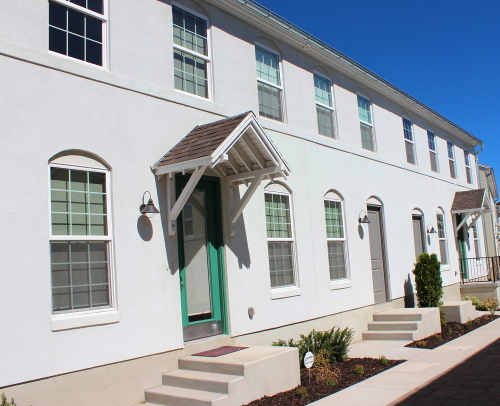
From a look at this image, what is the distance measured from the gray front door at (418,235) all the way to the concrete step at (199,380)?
10.2 metres

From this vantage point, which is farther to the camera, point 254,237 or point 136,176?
point 254,237

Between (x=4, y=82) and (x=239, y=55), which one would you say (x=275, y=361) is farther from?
(x=239, y=55)

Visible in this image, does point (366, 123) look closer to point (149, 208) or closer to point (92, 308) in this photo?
point (149, 208)

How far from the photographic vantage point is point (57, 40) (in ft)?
22.4

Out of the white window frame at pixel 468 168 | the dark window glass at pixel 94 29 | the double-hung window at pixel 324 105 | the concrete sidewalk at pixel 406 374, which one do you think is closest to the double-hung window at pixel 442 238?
the white window frame at pixel 468 168

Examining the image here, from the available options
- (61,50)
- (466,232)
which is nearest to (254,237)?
(61,50)

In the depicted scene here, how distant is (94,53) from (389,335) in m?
8.31

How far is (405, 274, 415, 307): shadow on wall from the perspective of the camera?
14055mm

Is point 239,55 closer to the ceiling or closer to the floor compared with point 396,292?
closer to the ceiling

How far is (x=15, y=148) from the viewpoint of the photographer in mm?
6000

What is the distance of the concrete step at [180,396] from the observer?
621cm

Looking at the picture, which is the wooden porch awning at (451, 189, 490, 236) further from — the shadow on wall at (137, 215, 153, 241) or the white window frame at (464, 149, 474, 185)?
the shadow on wall at (137, 215, 153, 241)

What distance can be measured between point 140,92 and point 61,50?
1252 mm

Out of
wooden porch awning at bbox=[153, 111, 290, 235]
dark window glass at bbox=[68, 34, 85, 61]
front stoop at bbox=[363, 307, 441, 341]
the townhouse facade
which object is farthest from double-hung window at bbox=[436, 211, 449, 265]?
dark window glass at bbox=[68, 34, 85, 61]
